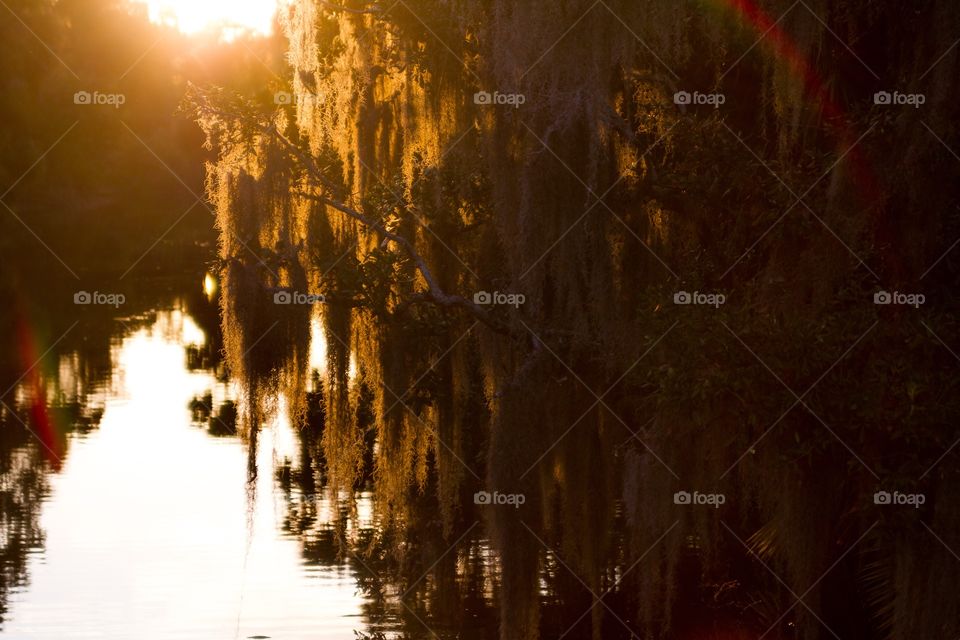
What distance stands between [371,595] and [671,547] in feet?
26.0

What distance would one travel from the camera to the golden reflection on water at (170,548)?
16719 mm

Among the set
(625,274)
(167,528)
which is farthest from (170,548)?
(625,274)

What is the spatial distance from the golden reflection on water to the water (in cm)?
3

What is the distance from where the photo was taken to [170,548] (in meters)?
19.7

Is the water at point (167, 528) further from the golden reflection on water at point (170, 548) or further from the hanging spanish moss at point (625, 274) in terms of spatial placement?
the hanging spanish moss at point (625, 274)

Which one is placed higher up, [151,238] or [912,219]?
[151,238]

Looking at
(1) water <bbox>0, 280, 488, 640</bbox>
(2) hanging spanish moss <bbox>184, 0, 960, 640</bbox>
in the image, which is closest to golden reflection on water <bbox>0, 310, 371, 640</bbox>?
(1) water <bbox>0, 280, 488, 640</bbox>

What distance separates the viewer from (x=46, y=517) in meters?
20.7

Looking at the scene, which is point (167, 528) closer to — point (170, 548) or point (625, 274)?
point (170, 548)

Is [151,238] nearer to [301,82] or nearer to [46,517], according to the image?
[46,517]

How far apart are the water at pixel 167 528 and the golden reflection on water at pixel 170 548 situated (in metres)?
0.03

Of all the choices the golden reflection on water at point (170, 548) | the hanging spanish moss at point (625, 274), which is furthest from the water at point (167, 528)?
the hanging spanish moss at point (625, 274)

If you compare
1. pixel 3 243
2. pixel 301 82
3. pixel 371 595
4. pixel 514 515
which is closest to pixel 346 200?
pixel 301 82

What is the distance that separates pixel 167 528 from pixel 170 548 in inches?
31.9
